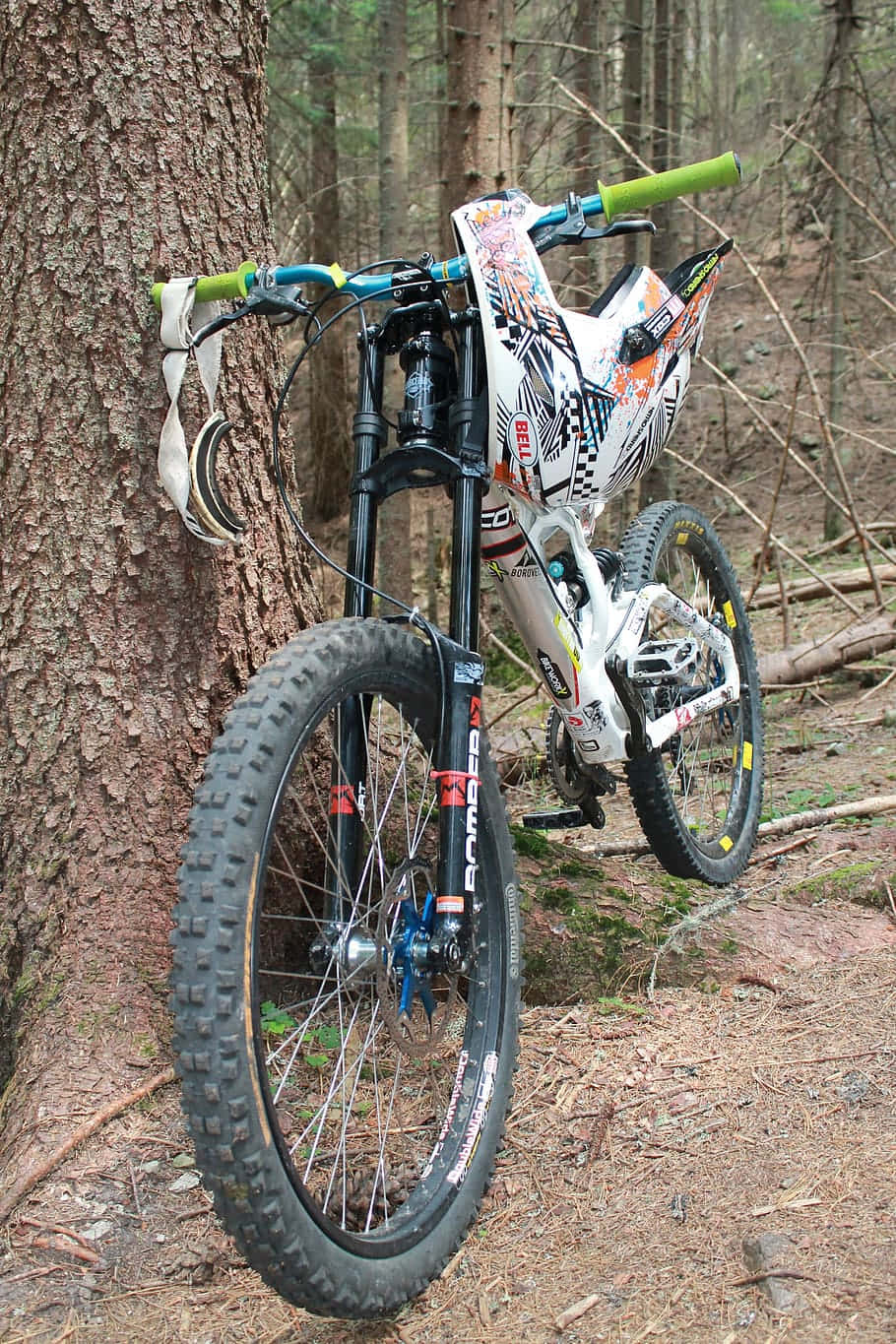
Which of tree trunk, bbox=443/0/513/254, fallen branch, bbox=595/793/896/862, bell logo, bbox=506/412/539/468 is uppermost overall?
tree trunk, bbox=443/0/513/254

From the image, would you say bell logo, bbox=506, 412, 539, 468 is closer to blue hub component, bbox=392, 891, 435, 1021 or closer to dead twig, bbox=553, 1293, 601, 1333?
blue hub component, bbox=392, 891, 435, 1021

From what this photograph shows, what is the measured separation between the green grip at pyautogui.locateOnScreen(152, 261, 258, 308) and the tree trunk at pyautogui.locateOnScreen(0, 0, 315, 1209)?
0.86 ft

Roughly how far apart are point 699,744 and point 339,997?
1.87m

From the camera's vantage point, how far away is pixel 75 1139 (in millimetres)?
2096

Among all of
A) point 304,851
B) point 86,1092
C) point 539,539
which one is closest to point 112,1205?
point 86,1092

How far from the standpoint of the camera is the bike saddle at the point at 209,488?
6.59 feet

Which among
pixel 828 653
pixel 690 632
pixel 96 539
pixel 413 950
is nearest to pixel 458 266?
pixel 96 539

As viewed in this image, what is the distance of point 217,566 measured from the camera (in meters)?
2.41

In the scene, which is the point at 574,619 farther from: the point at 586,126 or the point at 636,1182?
the point at 586,126

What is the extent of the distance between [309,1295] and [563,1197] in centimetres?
63

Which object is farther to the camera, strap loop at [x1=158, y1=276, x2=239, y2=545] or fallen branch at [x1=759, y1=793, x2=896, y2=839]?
fallen branch at [x1=759, y1=793, x2=896, y2=839]

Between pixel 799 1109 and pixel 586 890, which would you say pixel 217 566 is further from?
pixel 799 1109

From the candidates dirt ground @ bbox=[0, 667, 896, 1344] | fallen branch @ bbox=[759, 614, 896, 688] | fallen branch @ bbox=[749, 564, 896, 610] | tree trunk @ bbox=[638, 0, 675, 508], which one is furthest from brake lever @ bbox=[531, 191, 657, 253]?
tree trunk @ bbox=[638, 0, 675, 508]

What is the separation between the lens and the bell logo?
2223 mm
